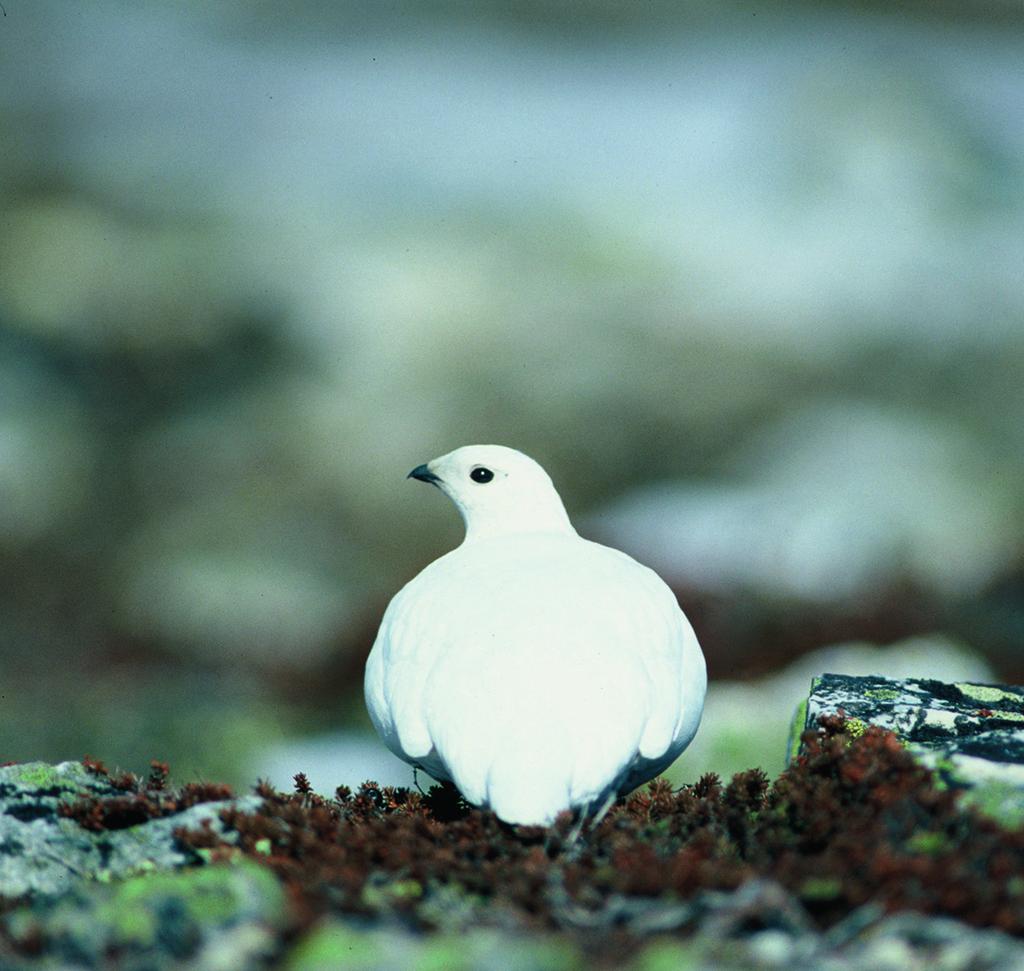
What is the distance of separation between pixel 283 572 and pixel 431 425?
6.71ft

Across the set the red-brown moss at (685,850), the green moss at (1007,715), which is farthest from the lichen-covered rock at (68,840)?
the green moss at (1007,715)

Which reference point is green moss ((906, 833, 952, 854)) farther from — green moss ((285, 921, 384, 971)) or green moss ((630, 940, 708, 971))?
green moss ((285, 921, 384, 971))

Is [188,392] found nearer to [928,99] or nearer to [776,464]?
[776,464]

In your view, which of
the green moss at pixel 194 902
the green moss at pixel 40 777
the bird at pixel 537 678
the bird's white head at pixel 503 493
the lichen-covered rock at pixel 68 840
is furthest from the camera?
the bird's white head at pixel 503 493

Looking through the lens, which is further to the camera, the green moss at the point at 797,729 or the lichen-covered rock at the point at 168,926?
the green moss at the point at 797,729

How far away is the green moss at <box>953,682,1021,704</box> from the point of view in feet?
17.5

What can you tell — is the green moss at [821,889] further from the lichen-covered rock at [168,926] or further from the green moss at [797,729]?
the green moss at [797,729]

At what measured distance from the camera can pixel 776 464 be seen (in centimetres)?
1300

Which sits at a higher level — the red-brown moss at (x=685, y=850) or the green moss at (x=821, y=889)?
the red-brown moss at (x=685, y=850)

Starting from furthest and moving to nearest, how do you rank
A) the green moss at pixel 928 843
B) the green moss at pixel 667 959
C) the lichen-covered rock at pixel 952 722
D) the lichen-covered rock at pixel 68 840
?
the lichen-covered rock at pixel 68 840 < the lichen-covered rock at pixel 952 722 < the green moss at pixel 928 843 < the green moss at pixel 667 959

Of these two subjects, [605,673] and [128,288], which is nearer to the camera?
[605,673]

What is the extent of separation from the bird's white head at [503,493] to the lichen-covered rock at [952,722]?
130 centimetres

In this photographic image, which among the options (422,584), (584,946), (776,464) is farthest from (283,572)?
(584,946)

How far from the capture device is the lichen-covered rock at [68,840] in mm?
3742
